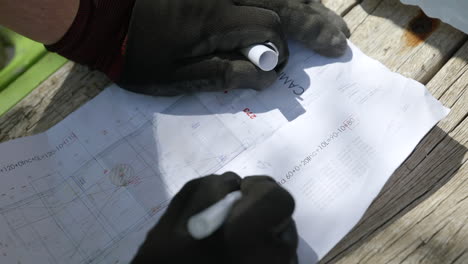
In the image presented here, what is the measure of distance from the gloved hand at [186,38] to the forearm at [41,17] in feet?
0.06

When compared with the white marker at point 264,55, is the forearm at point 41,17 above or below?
above

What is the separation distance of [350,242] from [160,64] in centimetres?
50

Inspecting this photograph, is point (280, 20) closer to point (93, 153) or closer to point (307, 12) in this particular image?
point (307, 12)

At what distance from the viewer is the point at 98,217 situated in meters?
0.78

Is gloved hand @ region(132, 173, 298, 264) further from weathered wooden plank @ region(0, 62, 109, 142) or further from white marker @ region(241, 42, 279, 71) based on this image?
weathered wooden plank @ region(0, 62, 109, 142)

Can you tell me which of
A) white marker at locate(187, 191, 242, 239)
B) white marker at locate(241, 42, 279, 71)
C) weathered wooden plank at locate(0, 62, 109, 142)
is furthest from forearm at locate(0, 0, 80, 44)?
white marker at locate(187, 191, 242, 239)

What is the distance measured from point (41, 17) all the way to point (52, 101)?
0.64 ft

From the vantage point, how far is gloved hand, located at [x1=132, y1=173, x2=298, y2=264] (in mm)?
568

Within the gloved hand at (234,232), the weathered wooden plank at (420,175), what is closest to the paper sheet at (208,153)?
the weathered wooden plank at (420,175)

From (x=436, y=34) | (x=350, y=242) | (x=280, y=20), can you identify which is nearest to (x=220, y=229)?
(x=350, y=242)

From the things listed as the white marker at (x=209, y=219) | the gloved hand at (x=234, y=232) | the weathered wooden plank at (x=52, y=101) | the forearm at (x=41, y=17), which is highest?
the forearm at (x=41, y=17)

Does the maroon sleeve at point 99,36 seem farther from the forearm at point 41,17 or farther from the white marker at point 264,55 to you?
the white marker at point 264,55

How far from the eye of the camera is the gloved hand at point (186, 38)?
82 centimetres

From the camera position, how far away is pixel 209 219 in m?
0.57
